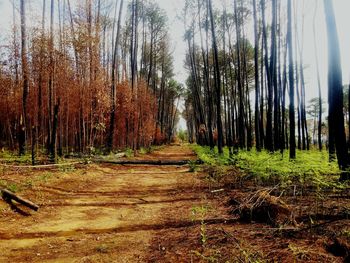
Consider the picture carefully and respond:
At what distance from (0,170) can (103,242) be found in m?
7.72

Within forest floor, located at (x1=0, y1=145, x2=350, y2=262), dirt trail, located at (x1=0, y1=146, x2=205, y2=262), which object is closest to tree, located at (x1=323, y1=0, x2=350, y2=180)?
forest floor, located at (x1=0, y1=145, x2=350, y2=262)

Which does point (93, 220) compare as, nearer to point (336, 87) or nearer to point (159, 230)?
point (159, 230)

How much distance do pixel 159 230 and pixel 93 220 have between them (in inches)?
59.4

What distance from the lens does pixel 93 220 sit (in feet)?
20.1

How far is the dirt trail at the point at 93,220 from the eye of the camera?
4.34 metres

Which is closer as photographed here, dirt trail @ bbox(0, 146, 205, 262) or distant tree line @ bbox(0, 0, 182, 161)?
dirt trail @ bbox(0, 146, 205, 262)

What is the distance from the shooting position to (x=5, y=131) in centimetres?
2917

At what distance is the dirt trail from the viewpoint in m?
4.34

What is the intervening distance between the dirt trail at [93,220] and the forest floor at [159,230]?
1cm

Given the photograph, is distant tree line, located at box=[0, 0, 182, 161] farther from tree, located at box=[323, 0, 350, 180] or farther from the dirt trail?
tree, located at box=[323, 0, 350, 180]

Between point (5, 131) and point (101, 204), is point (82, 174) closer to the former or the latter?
point (101, 204)

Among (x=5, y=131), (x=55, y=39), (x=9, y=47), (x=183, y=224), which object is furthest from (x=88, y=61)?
(x=5, y=131)

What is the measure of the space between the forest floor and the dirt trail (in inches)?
0.6

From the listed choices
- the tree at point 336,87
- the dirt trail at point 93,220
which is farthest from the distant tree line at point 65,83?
the tree at point 336,87
